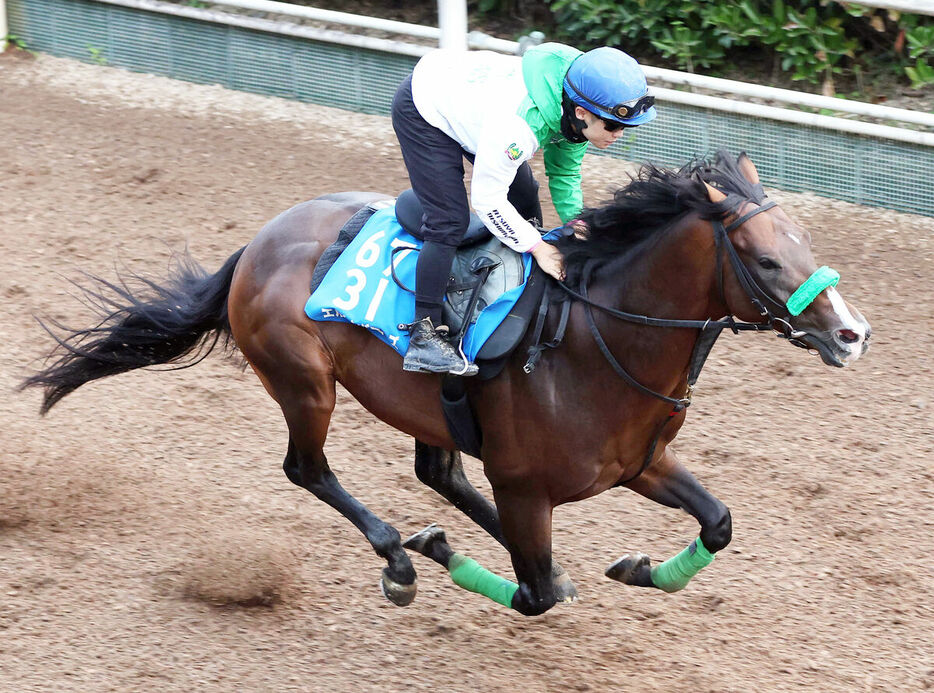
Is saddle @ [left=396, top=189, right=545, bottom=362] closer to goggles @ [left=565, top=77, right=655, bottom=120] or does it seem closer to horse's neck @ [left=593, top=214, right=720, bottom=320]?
horse's neck @ [left=593, top=214, right=720, bottom=320]

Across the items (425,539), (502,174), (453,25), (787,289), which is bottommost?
(425,539)

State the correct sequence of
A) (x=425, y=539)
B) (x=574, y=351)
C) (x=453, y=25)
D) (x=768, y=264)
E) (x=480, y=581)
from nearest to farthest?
(x=768, y=264), (x=574, y=351), (x=480, y=581), (x=425, y=539), (x=453, y=25)

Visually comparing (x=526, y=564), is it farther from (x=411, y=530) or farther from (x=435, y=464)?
(x=411, y=530)

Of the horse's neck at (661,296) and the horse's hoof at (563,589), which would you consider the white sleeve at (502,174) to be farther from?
the horse's hoof at (563,589)

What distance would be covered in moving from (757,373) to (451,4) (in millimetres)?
4076

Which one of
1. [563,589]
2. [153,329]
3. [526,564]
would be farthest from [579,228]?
[153,329]

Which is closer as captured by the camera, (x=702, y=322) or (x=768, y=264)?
(x=768, y=264)

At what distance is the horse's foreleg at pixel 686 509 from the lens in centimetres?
420

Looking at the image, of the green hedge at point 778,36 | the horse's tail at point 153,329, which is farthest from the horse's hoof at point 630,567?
the green hedge at point 778,36

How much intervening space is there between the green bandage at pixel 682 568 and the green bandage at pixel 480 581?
0.57 meters

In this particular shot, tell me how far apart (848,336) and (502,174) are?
4.01ft

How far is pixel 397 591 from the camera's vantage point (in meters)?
4.46

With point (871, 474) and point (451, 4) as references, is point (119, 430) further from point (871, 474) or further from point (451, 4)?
point (451, 4)

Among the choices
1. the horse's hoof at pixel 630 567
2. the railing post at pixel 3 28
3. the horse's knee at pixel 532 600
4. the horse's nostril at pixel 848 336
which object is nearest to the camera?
the horse's nostril at pixel 848 336
